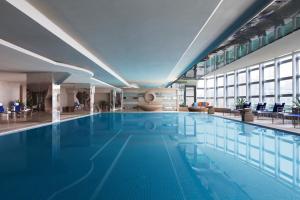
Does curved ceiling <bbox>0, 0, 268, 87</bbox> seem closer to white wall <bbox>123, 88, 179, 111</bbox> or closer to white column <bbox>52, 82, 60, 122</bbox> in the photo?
white column <bbox>52, 82, 60, 122</bbox>

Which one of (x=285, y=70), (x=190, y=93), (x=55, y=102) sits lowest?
(x=55, y=102)

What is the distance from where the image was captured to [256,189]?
3.06 meters

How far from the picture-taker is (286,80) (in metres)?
13.7

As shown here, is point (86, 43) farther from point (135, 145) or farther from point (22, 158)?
point (22, 158)

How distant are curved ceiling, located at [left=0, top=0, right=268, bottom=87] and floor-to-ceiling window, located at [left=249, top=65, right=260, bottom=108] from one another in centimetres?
983

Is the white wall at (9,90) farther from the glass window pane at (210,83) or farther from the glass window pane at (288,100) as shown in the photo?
the glass window pane at (210,83)

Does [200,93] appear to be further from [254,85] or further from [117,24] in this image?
[117,24]

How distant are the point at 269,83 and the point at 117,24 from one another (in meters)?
12.5

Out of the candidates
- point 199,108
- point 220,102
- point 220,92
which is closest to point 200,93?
point 220,92

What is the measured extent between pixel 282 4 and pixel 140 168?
4440 millimetres

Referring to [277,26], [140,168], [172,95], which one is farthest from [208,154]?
[172,95]

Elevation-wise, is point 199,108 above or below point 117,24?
below

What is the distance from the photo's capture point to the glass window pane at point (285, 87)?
528 inches

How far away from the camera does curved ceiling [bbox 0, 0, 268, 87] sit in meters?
4.76
